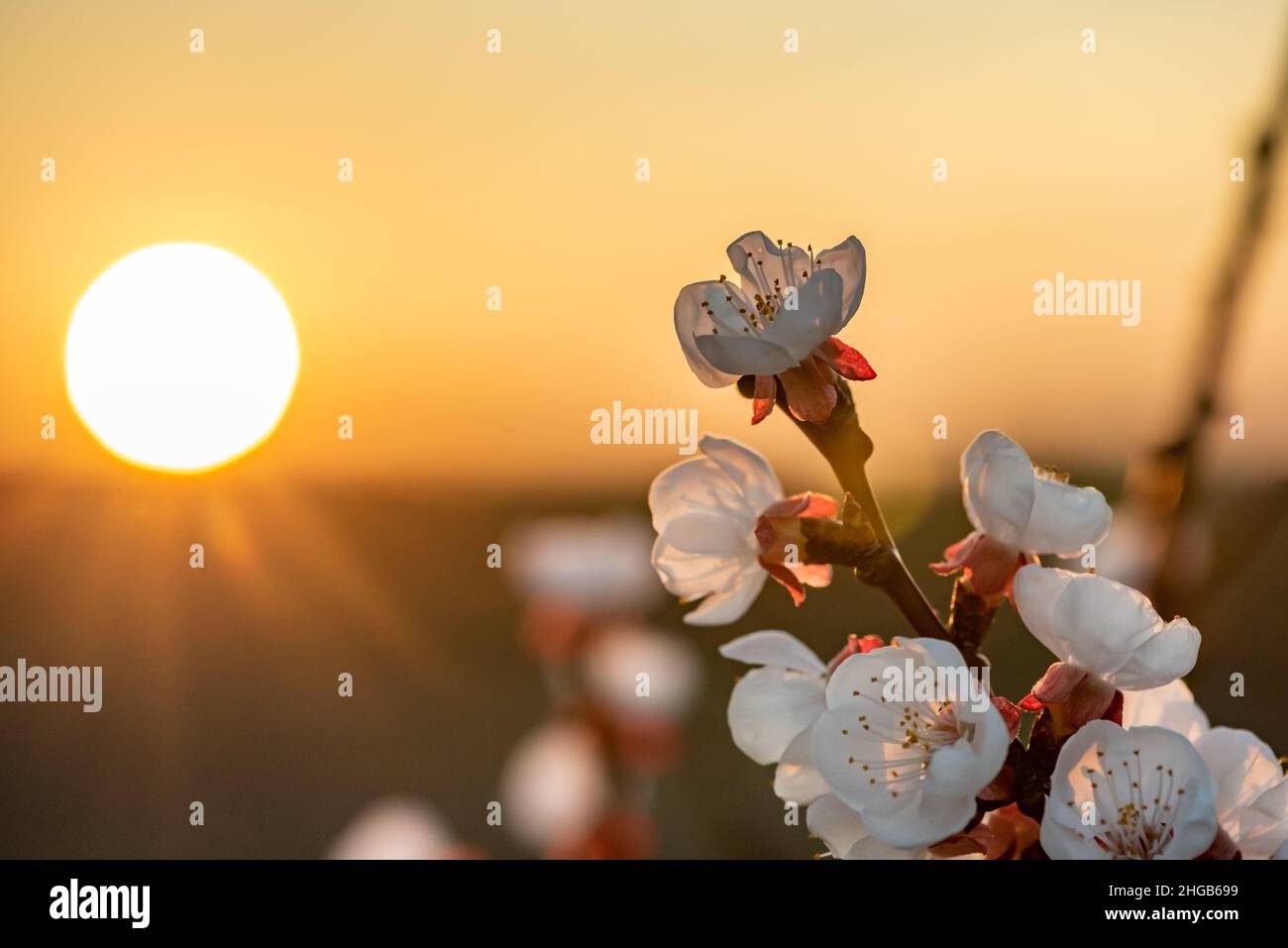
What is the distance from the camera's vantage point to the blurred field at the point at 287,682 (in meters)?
2.48

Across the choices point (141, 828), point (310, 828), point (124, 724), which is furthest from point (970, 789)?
point (124, 724)

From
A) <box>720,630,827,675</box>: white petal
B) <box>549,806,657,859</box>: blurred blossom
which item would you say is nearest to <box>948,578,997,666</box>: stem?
<box>720,630,827,675</box>: white petal

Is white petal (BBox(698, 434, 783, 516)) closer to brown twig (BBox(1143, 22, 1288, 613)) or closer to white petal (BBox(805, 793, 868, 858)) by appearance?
white petal (BBox(805, 793, 868, 858))

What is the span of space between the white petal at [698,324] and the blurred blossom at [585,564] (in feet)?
2.95

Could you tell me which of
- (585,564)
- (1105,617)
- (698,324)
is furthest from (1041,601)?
(585,564)

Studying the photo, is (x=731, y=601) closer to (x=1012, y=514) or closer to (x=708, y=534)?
(x=708, y=534)

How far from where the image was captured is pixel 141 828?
2.96 m

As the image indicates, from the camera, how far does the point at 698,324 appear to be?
0.70 metres

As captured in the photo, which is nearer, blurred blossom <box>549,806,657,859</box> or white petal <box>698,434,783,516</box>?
white petal <box>698,434,783,516</box>

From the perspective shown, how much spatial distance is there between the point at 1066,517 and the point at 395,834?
1369mm

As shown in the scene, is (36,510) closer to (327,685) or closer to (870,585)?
(327,685)

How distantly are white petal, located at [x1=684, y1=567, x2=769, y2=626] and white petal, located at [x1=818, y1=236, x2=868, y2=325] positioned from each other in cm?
21

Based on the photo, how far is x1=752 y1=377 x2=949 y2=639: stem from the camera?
2.18ft
